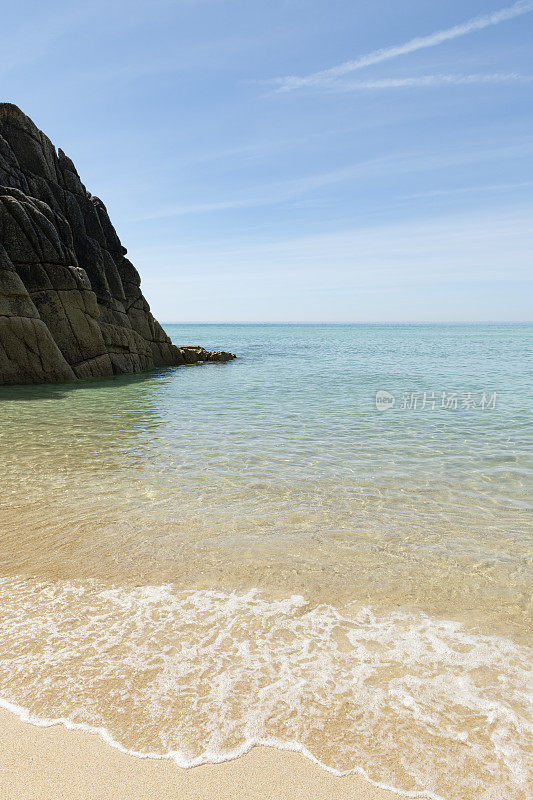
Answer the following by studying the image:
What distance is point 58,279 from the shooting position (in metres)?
23.9

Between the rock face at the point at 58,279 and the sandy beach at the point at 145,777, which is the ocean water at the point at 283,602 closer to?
the sandy beach at the point at 145,777

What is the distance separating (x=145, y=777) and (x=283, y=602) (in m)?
2.02

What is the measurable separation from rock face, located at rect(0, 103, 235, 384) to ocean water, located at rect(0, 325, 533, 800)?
12.8 m

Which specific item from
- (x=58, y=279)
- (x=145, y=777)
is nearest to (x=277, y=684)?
(x=145, y=777)

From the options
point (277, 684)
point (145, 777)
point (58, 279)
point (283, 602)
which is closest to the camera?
A: point (145, 777)

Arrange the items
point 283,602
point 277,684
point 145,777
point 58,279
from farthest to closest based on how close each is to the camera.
→ point 58,279, point 283,602, point 277,684, point 145,777

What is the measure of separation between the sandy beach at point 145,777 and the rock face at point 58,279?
21125 mm

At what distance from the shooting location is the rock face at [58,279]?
21453 millimetres

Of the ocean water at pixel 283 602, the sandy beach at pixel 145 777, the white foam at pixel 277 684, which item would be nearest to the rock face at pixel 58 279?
the ocean water at pixel 283 602

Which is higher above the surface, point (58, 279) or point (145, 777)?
point (58, 279)


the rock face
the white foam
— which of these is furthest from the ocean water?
the rock face

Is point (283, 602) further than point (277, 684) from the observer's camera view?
Yes

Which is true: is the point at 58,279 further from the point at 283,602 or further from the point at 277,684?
the point at 277,684

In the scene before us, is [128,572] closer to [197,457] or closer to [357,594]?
[357,594]
